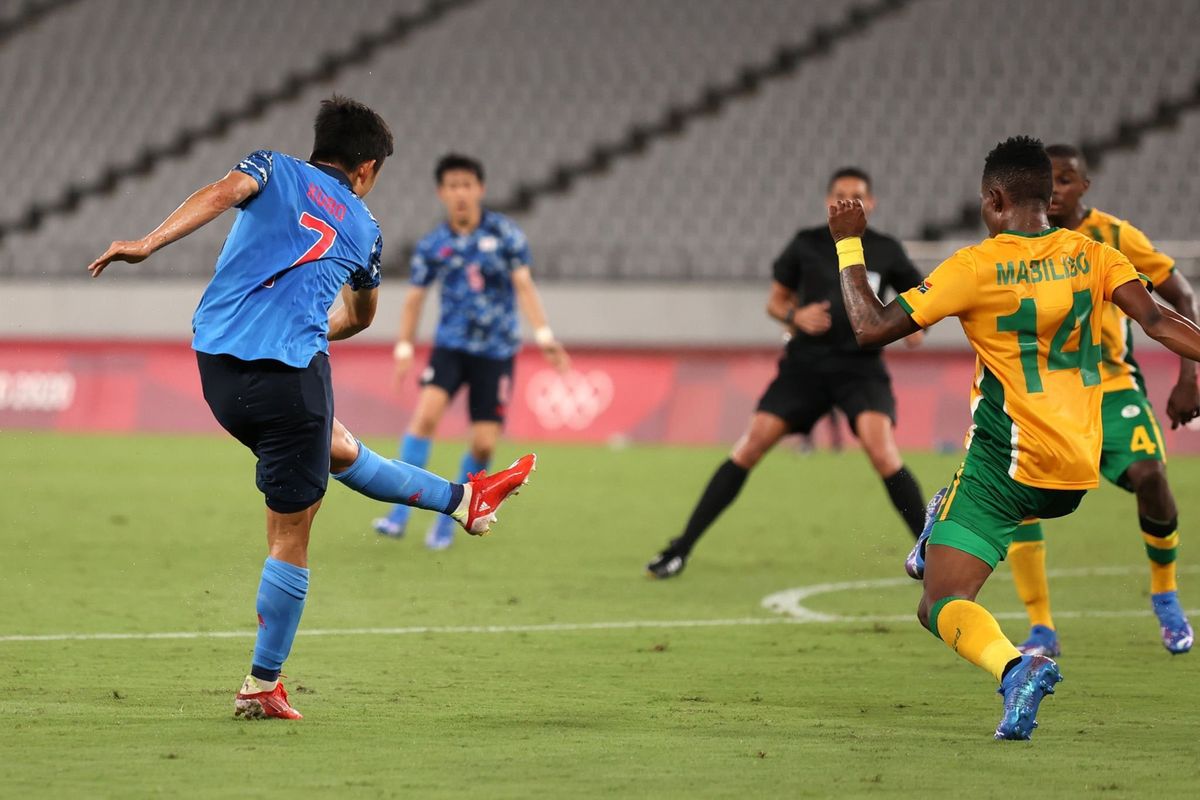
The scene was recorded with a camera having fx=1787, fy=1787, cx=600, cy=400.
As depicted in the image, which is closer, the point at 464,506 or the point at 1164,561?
the point at 464,506

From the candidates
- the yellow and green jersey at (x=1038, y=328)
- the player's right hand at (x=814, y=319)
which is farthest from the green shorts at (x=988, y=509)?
the player's right hand at (x=814, y=319)

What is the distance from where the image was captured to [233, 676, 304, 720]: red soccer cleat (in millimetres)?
5469

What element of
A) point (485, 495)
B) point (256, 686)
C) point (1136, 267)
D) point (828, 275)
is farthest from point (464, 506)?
point (828, 275)

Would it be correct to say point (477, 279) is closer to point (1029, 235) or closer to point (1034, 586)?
point (1034, 586)

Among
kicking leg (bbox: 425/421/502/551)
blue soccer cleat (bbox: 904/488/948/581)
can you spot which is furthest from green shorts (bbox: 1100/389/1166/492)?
kicking leg (bbox: 425/421/502/551)

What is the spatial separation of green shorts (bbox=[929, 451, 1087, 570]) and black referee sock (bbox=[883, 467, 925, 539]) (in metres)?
3.58

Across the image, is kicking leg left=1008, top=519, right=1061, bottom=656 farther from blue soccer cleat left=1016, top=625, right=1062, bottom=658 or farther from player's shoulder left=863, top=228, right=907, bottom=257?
player's shoulder left=863, top=228, right=907, bottom=257

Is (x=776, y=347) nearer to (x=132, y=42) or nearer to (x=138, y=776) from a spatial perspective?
(x=132, y=42)

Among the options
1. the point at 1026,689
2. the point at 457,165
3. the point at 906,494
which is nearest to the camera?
the point at 1026,689

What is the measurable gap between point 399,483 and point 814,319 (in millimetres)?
3606

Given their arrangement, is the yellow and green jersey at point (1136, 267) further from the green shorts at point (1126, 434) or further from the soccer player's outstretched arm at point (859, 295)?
the soccer player's outstretched arm at point (859, 295)

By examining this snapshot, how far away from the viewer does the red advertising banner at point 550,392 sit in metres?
19.5

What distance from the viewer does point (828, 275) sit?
9.52m

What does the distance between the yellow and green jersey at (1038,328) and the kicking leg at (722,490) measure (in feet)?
12.8
